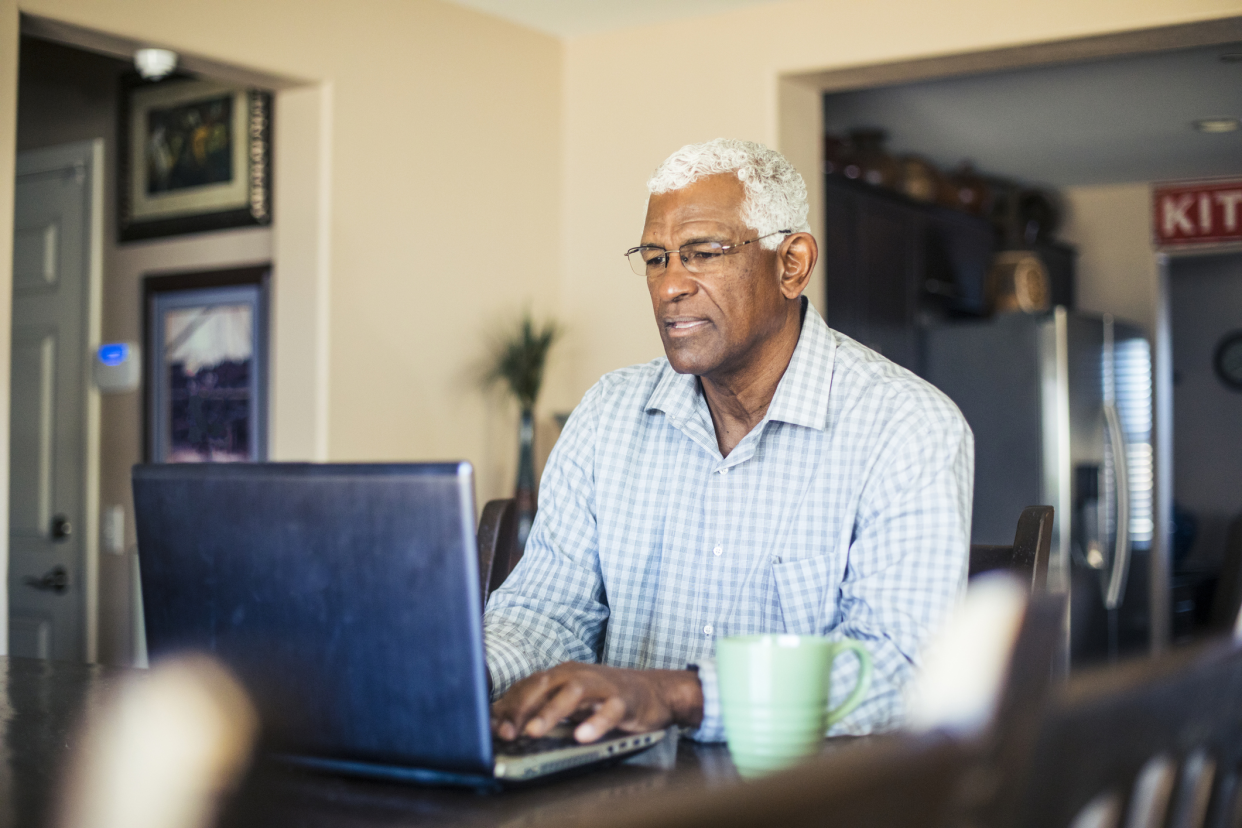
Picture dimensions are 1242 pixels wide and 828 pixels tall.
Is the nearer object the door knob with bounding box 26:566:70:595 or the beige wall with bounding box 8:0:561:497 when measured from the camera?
the beige wall with bounding box 8:0:561:497

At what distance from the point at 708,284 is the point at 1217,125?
4588mm

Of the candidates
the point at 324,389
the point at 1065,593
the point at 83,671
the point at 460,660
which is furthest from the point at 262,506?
the point at 324,389

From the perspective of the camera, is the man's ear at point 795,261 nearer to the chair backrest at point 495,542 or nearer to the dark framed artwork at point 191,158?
the chair backrest at point 495,542

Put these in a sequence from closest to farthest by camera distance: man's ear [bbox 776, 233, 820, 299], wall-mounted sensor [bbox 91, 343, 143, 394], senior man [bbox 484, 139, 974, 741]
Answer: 1. senior man [bbox 484, 139, 974, 741]
2. man's ear [bbox 776, 233, 820, 299]
3. wall-mounted sensor [bbox 91, 343, 143, 394]

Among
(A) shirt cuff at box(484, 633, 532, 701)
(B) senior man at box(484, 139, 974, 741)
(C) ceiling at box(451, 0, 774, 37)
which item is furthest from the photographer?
(C) ceiling at box(451, 0, 774, 37)

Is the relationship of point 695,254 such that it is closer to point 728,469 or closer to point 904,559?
point 728,469

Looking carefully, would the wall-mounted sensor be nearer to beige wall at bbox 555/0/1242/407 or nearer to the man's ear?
beige wall at bbox 555/0/1242/407

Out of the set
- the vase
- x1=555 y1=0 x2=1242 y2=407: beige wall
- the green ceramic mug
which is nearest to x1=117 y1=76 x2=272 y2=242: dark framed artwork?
the vase

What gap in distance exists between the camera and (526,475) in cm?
397

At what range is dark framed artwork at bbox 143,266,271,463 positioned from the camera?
377 centimetres

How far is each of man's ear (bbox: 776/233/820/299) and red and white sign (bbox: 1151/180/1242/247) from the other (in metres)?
4.08

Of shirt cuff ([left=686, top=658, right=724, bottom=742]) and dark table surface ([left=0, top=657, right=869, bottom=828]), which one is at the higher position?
shirt cuff ([left=686, top=658, right=724, bottom=742])

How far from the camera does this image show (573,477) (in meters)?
1.56

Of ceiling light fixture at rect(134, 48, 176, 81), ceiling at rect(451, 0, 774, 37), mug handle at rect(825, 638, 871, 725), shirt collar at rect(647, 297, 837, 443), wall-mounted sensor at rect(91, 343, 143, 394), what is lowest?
mug handle at rect(825, 638, 871, 725)
